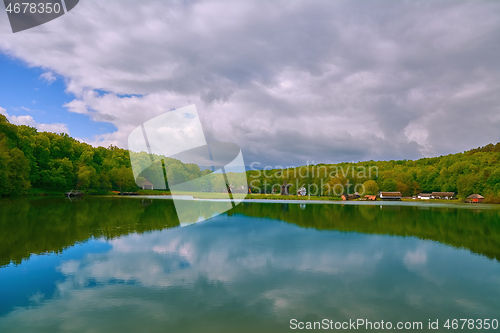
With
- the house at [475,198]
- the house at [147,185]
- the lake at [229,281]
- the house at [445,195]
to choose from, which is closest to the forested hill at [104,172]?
the house at [475,198]

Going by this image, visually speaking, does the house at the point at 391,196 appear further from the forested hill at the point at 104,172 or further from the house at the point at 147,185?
the house at the point at 147,185

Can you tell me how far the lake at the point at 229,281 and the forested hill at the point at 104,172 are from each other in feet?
123

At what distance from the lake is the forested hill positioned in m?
37.6

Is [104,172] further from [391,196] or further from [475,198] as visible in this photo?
[475,198]

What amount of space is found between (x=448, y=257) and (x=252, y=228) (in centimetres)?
1309

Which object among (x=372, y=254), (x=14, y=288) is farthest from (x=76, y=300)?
(x=372, y=254)

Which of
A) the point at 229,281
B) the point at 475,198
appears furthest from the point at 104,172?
the point at 475,198

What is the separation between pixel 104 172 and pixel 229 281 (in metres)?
75.2

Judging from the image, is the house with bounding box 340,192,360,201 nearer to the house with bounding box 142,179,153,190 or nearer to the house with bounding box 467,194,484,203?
the house with bounding box 467,194,484,203

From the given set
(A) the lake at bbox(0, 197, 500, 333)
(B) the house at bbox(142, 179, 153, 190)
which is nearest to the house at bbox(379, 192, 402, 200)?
(A) the lake at bbox(0, 197, 500, 333)

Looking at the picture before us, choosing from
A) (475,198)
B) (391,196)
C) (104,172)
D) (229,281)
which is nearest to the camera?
(229,281)

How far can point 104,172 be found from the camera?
76688mm

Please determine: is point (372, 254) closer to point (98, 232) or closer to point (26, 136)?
point (98, 232)

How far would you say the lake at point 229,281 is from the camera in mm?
7785
